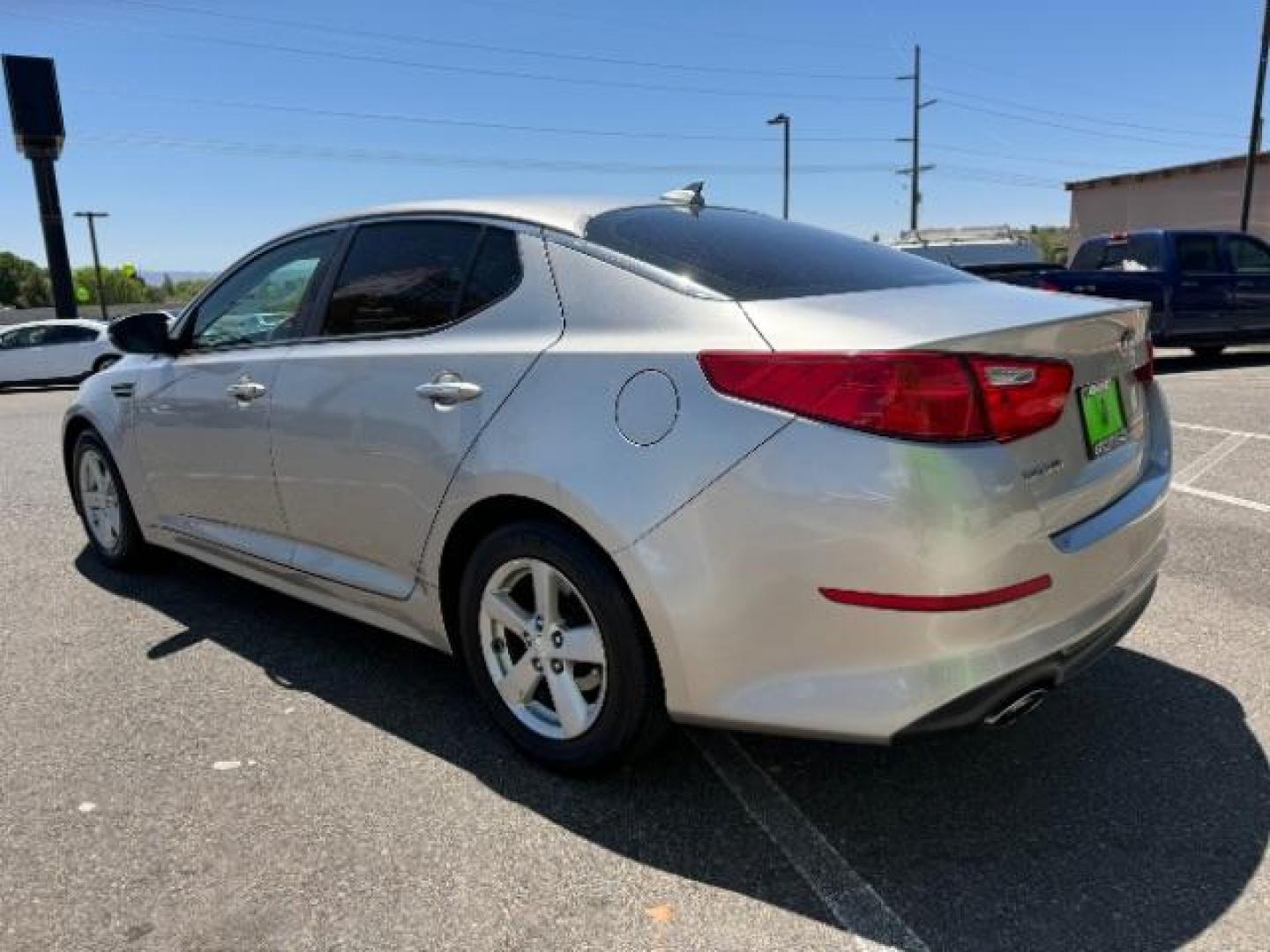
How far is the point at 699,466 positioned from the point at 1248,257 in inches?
531

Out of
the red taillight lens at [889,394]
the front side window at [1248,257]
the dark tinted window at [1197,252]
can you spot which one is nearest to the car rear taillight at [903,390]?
the red taillight lens at [889,394]

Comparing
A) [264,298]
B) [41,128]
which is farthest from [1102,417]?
[41,128]

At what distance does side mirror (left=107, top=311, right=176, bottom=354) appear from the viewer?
4.31 m

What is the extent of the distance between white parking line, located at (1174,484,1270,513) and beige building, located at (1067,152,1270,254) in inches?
1113

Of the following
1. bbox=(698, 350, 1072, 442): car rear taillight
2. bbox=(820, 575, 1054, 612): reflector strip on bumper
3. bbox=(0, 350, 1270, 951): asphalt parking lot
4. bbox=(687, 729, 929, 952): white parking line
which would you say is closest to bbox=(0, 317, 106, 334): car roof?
→ bbox=(0, 350, 1270, 951): asphalt parking lot

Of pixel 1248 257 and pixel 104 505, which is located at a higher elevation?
pixel 1248 257

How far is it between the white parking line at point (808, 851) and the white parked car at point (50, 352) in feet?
61.9

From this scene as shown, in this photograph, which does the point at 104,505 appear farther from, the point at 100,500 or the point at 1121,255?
the point at 1121,255

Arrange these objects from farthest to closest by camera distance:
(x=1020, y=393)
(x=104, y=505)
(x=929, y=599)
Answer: (x=104, y=505), (x=1020, y=393), (x=929, y=599)

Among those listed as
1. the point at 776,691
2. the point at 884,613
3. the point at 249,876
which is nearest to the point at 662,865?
the point at 776,691

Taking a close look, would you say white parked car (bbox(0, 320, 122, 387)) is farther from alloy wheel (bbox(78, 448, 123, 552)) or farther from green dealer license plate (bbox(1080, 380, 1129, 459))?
green dealer license plate (bbox(1080, 380, 1129, 459))

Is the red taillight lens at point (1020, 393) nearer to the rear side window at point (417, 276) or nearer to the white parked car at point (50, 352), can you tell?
the rear side window at point (417, 276)

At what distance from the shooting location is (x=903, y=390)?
7.36ft

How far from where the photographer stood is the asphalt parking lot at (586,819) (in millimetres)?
2297
